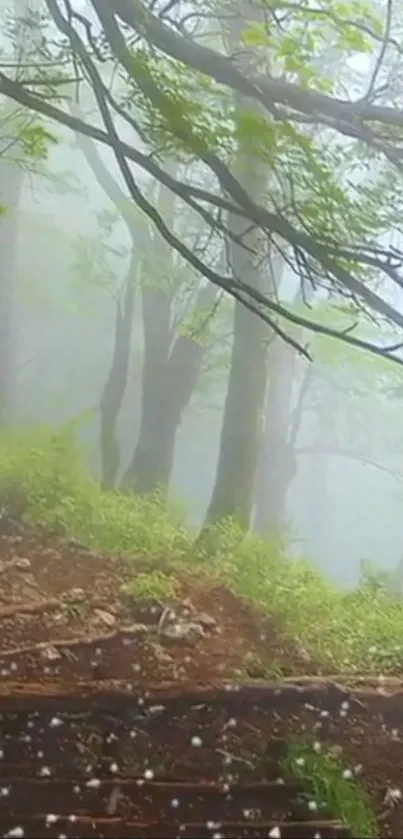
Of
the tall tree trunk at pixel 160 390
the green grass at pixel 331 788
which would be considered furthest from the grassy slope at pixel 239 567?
the tall tree trunk at pixel 160 390

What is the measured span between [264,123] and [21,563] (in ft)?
6.07

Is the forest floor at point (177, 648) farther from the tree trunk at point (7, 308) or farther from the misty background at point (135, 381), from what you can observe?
the tree trunk at point (7, 308)

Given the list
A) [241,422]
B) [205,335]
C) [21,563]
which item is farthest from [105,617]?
[205,335]

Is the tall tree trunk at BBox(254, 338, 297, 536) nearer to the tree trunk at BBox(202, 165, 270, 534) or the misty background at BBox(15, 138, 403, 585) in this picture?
the misty background at BBox(15, 138, 403, 585)

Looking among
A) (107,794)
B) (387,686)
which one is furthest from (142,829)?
(387,686)

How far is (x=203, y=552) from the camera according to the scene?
11.6ft

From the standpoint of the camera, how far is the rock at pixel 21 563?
Answer: 315 cm

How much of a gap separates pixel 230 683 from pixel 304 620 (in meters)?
0.78

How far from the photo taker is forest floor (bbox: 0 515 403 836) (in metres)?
1.94

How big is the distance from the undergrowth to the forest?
0.05 feet

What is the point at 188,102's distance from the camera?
2303mm

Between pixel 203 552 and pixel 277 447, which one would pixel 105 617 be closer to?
pixel 203 552

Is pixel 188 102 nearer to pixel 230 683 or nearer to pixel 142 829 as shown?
pixel 230 683

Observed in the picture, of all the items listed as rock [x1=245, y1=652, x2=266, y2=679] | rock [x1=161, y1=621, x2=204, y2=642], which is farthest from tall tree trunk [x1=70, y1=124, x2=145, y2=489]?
rock [x1=245, y1=652, x2=266, y2=679]
